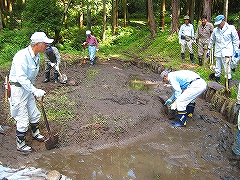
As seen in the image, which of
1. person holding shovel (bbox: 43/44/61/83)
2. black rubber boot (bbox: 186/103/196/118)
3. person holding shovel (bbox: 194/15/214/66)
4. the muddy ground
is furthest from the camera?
person holding shovel (bbox: 194/15/214/66)

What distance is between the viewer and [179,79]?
20.8 feet

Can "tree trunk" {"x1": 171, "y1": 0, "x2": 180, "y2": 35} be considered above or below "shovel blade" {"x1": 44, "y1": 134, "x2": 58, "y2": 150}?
above

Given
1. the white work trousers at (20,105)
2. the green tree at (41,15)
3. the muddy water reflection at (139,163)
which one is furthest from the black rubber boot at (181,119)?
the green tree at (41,15)

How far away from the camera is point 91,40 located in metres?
11.2

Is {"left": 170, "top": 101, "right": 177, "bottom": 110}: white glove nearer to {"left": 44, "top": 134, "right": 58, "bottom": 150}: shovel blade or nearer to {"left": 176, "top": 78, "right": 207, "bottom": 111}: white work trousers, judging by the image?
{"left": 176, "top": 78, "right": 207, "bottom": 111}: white work trousers

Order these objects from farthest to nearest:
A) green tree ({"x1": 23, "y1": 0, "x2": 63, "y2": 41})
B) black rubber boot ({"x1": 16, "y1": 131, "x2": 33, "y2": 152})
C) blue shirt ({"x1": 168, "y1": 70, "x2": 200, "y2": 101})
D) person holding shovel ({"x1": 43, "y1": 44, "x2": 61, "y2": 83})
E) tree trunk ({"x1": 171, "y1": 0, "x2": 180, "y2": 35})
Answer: green tree ({"x1": 23, "y1": 0, "x2": 63, "y2": 41}), tree trunk ({"x1": 171, "y1": 0, "x2": 180, "y2": 35}), person holding shovel ({"x1": 43, "y1": 44, "x2": 61, "y2": 83}), blue shirt ({"x1": 168, "y1": 70, "x2": 200, "y2": 101}), black rubber boot ({"x1": 16, "y1": 131, "x2": 33, "y2": 152})

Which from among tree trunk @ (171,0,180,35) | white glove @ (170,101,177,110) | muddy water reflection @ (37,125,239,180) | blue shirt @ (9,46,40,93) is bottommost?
muddy water reflection @ (37,125,239,180)

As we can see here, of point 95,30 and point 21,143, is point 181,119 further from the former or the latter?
point 95,30

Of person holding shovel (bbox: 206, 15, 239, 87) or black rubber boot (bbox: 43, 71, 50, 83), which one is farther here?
black rubber boot (bbox: 43, 71, 50, 83)

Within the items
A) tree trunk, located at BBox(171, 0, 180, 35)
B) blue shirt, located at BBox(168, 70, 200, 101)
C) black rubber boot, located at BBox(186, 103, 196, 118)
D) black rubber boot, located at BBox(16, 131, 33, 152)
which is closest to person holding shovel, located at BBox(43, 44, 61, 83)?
black rubber boot, located at BBox(16, 131, 33, 152)

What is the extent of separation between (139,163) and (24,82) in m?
2.80

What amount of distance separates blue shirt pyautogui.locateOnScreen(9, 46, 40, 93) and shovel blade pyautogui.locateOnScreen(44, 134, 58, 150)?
4.02ft

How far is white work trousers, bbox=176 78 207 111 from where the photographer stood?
6340mm

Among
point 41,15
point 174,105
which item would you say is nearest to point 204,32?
point 174,105
